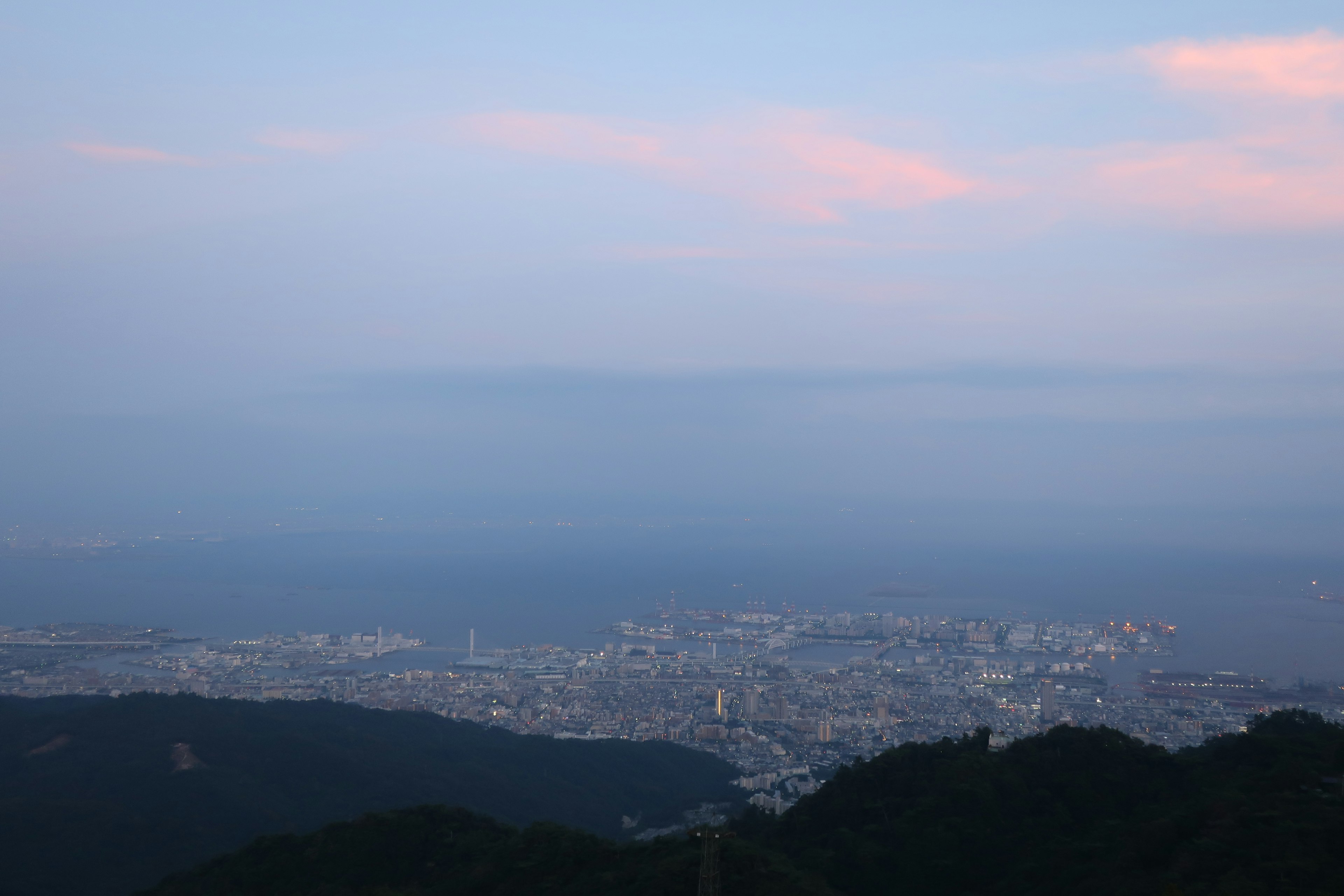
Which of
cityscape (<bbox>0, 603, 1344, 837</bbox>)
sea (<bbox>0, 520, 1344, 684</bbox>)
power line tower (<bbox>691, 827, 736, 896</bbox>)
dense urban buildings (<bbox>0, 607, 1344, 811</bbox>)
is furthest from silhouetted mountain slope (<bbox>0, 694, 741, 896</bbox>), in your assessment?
sea (<bbox>0, 520, 1344, 684</bbox>)

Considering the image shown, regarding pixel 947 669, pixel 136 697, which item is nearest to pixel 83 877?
pixel 136 697

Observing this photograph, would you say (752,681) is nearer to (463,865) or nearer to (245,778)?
(245,778)

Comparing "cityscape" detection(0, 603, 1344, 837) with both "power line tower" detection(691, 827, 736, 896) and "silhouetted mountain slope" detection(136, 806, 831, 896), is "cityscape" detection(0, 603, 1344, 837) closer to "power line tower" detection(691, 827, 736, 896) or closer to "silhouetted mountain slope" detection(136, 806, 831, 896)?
"silhouetted mountain slope" detection(136, 806, 831, 896)

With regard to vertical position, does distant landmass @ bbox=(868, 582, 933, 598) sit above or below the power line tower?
below

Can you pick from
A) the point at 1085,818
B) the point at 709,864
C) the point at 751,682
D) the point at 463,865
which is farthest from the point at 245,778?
the point at 751,682

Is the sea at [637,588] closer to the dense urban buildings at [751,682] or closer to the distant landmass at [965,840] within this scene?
the dense urban buildings at [751,682]
